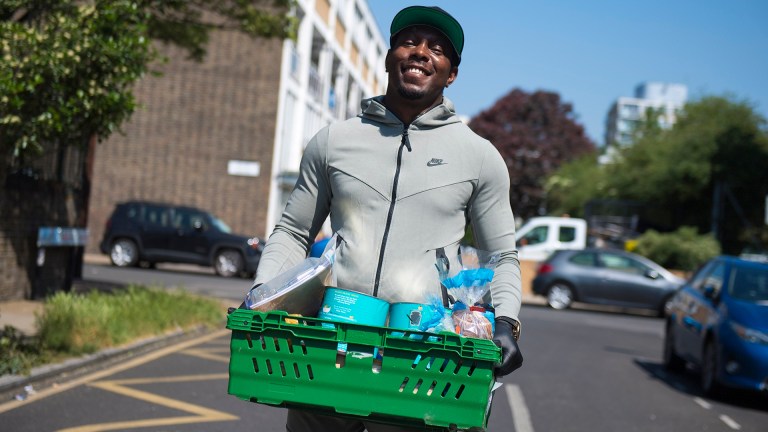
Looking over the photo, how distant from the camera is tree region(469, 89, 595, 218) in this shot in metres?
63.4

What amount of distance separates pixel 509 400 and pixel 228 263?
16031 mm

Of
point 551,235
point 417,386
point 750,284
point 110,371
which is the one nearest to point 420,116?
point 417,386

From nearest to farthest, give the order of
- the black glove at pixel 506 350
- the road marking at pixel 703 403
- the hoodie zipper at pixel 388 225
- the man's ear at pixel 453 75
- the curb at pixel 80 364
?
the black glove at pixel 506 350 → the hoodie zipper at pixel 388 225 → the man's ear at pixel 453 75 → the curb at pixel 80 364 → the road marking at pixel 703 403

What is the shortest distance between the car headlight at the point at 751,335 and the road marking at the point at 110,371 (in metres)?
5.85

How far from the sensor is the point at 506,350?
258cm

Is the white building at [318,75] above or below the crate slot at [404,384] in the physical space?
above

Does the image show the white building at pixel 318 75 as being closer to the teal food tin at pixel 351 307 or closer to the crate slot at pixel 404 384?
the teal food tin at pixel 351 307

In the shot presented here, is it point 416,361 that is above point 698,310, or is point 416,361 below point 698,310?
above

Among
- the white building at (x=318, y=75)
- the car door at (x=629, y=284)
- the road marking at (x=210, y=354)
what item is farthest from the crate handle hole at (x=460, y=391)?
the white building at (x=318, y=75)

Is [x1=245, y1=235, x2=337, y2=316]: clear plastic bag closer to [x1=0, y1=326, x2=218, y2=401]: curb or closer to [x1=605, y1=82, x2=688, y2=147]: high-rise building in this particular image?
[x1=0, y1=326, x2=218, y2=401]: curb

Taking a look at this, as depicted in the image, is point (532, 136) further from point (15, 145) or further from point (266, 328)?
point (266, 328)

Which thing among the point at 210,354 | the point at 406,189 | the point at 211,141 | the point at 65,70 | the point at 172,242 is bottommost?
the point at 210,354

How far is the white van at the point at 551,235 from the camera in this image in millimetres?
29891

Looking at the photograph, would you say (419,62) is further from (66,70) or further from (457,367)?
(66,70)
